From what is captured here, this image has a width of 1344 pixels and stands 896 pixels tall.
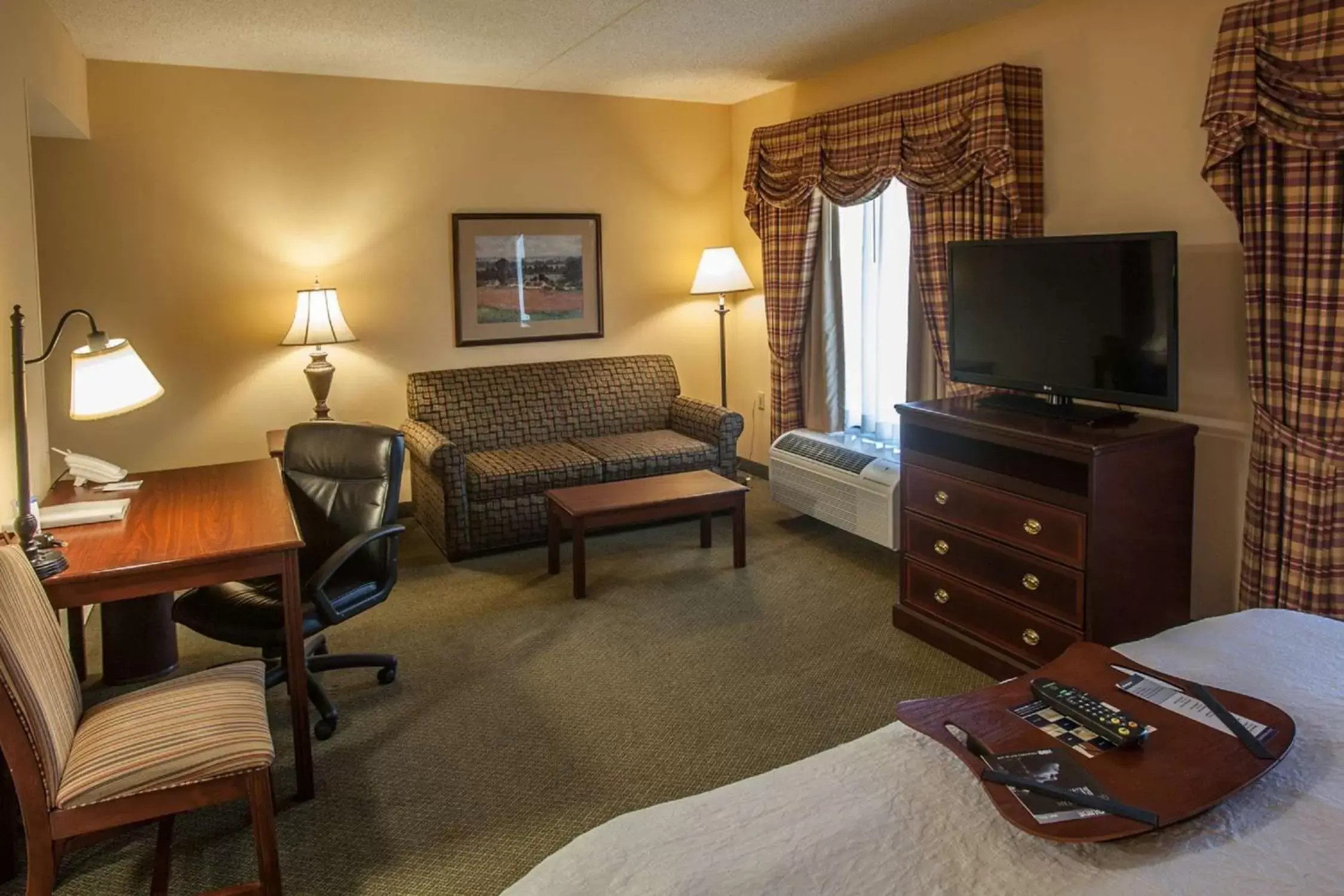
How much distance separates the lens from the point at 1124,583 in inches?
119

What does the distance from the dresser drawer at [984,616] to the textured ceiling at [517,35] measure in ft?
7.48

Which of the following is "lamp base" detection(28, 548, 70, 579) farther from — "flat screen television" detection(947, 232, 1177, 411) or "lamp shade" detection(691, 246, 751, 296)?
"lamp shade" detection(691, 246, 751, 296)

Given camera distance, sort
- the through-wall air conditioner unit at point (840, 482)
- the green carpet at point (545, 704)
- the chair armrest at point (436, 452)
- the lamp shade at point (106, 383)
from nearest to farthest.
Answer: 1. the green carpet at point (545, 704)
2. the lamp shade at point (106, 383)
3. the through-wall air conditioner unit at point (840, 482)
4. the chair armrest at point (436, 452)

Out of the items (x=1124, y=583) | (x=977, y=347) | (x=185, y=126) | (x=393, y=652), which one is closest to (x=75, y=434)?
(x=185, y=126)

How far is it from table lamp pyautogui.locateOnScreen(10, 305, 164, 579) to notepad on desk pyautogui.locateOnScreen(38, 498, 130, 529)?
201 mm

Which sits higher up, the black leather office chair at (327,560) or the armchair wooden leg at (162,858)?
the black leather office chair at (327,560)

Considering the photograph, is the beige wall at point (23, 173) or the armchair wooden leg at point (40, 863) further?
the beige wall at point (23, 173)

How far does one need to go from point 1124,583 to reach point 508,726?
6.59 feet

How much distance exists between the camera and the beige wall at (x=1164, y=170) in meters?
3.22

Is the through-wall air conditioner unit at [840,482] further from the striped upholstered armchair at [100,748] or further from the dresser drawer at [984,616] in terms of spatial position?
the striped upholstered armchair at [100,748]

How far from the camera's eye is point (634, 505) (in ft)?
13.8

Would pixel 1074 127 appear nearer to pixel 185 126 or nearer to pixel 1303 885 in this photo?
pixel 1303 885

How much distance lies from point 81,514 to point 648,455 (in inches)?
110

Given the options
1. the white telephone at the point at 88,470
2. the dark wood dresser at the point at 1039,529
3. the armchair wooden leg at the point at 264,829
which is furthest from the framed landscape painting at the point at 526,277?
the armchair wooden leg at the point at 264,829
